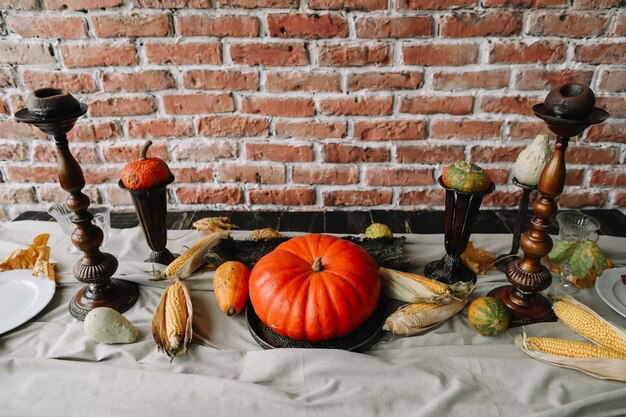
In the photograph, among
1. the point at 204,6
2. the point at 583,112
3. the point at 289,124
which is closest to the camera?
the point at 583,112

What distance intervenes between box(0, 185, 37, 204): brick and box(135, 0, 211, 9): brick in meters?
0.76

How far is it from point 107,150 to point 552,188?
129cm

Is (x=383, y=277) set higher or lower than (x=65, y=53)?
lower

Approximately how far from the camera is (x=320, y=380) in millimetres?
773

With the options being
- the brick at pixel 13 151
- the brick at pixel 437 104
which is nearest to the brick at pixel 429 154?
the brick at pixel 437 104

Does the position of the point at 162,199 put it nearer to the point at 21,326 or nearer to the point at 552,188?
the point at 21,326

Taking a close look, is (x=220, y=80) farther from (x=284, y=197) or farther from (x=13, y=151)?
(x=13, y=151)

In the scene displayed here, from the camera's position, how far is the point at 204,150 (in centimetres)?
143

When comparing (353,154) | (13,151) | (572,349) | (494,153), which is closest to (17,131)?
(13,151)

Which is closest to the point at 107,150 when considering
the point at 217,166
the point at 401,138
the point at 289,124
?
the point at 217,166

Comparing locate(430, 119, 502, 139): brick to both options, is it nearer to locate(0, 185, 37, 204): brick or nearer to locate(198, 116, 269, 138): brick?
locate(198, 116, 269, 138): brick

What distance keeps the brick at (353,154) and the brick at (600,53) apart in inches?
23.8

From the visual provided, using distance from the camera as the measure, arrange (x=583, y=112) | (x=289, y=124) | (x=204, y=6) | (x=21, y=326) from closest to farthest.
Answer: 1. (x=583, y=112)
2. (x=21, y=326)
3. (x=204, y=6)
4. (x=289, y=124)

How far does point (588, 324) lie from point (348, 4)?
977 millimetres
